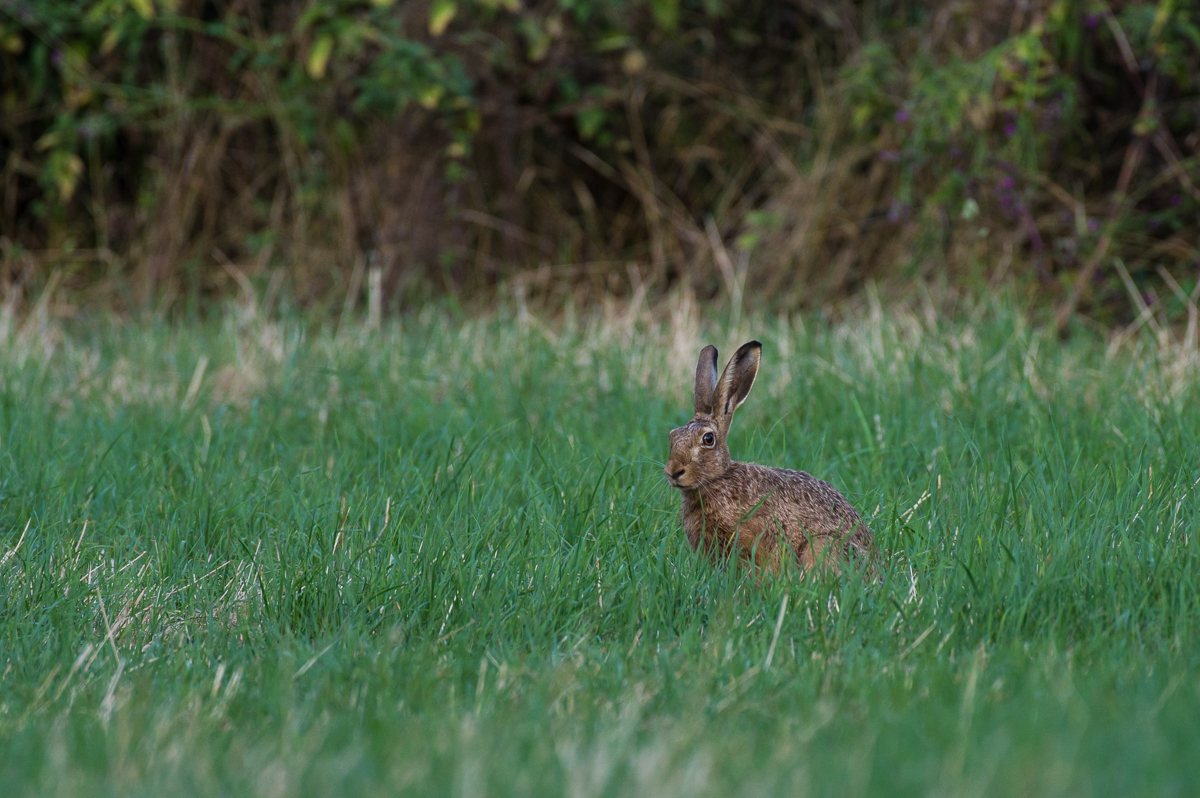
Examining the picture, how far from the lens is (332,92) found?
9.04m

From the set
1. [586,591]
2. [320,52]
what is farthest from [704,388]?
[320,52]

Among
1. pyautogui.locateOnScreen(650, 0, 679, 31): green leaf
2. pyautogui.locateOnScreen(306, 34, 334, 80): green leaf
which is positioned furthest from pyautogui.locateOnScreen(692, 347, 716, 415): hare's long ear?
pyautogui.locateOnScreen(650, 0, 679, 31): green leaf

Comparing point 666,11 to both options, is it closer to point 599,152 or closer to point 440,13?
point 440,13

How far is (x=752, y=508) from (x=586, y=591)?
0.58 metres

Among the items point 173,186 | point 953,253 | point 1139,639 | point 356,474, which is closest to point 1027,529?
point 1139,639

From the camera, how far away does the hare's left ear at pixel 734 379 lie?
3924mm

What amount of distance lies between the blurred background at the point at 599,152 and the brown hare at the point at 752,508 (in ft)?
10.9

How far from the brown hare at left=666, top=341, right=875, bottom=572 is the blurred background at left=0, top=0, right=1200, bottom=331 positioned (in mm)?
3329

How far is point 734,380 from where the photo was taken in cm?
396

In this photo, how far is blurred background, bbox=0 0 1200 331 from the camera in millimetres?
7621

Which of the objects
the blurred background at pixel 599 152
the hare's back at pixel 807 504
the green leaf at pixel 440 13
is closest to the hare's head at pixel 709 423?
the hare's back at pixel 807 504

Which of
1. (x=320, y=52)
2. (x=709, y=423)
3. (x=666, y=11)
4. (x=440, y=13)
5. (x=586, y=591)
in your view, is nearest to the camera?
(x=586, y=591)

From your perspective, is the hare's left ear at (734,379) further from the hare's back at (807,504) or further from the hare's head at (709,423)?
the hare's back at (807,504)

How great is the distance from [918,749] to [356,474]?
2562 mm
